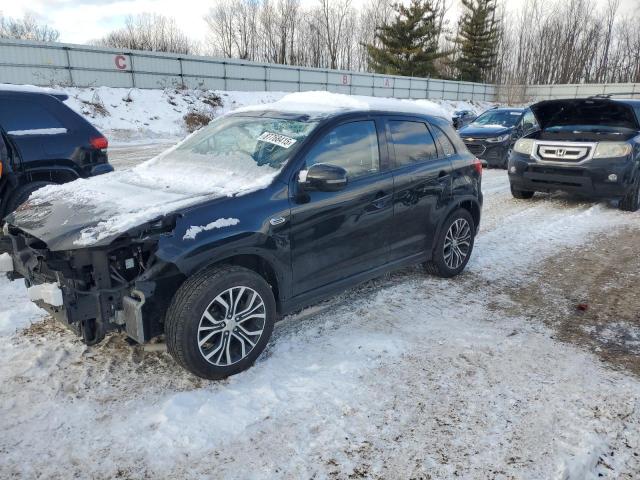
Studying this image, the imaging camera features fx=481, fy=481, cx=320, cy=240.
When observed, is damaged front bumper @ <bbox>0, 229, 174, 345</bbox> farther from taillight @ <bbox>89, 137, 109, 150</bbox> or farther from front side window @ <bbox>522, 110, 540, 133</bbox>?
front side window @ <bbox>522, 110, 540, 133</bbox>

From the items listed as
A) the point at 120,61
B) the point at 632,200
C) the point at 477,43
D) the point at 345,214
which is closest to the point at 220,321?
the point at 345,214

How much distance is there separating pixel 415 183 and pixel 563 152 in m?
5.29

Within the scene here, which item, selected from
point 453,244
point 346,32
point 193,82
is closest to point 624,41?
point 346,32

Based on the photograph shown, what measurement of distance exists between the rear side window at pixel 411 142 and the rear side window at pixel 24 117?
13.3 feet

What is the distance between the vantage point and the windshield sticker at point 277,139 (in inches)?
146

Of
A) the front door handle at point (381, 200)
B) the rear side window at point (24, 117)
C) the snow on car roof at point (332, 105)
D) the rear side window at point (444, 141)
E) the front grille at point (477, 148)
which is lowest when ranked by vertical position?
the front grille at point (477, 148)

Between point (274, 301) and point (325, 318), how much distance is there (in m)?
0.89

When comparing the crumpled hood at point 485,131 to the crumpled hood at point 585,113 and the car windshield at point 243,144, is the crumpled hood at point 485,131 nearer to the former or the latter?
A: the crumpled hood at point 585,113

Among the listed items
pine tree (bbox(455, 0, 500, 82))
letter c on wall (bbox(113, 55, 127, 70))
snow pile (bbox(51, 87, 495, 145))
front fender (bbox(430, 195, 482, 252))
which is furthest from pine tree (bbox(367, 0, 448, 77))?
front fender (bbox(430, 195, 482, 252))

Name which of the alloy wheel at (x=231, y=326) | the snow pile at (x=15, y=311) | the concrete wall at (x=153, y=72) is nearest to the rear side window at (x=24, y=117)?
the snow pile at (x=15, y=311)

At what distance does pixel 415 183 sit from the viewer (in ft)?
14.6

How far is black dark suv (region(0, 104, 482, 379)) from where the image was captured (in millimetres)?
2941

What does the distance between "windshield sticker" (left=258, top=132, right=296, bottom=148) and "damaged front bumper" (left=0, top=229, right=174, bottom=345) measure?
1330mm

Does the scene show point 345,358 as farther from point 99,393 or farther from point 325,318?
point 99,393
